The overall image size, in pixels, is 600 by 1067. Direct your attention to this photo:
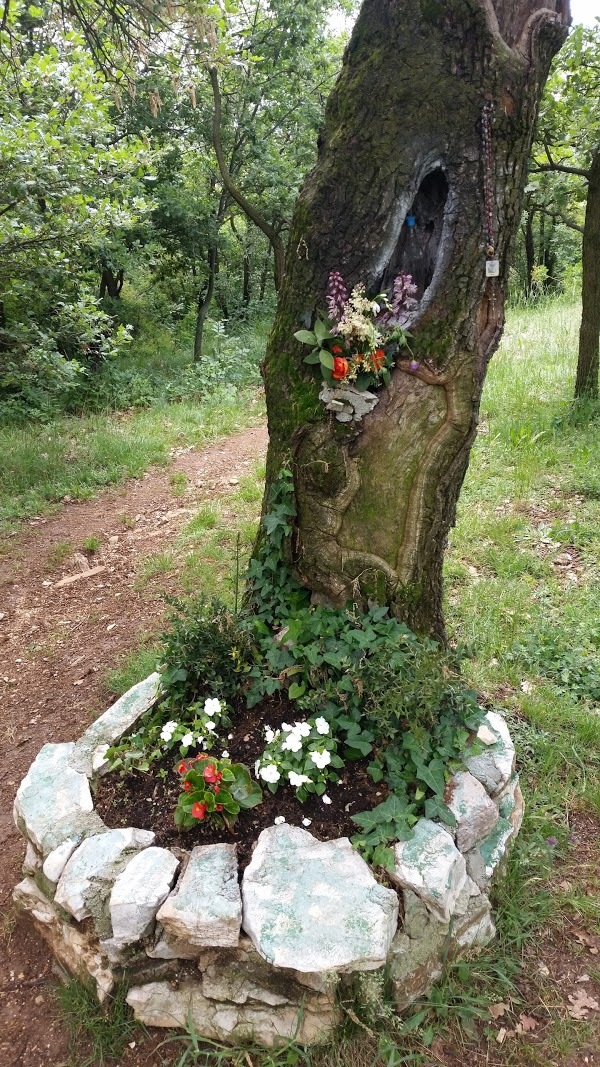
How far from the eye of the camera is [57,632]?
4336 mm

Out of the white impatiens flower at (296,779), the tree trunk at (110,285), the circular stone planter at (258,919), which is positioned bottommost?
the circular stone planter at (258,919)

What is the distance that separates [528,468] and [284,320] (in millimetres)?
3664

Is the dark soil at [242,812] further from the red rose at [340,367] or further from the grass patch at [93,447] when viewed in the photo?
the grass patch at [93,447]

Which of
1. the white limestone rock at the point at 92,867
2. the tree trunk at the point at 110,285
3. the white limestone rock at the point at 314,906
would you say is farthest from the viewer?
the tree trunk at the point at 110,285

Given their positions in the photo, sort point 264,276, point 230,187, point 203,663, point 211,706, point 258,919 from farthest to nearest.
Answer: point 264,276
point 230,187
point 203,663
point 211,706
point 258,919

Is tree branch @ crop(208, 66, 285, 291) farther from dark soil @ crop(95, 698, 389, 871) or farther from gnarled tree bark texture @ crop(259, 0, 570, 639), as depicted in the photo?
dark soil @ crop(95, 698, 389, 871)

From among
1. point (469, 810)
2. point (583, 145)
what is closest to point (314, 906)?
point (469, 810)

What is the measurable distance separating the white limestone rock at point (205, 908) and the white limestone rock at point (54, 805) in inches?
18.5

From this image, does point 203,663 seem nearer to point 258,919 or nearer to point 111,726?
point 111,726

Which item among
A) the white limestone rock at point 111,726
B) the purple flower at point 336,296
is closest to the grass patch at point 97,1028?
the white limestone rock at point 111,726

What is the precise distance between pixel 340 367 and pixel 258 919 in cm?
189

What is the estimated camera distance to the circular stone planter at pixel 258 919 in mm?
1939

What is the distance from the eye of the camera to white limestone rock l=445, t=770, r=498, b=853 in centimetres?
226

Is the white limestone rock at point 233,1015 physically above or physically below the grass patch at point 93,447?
below
